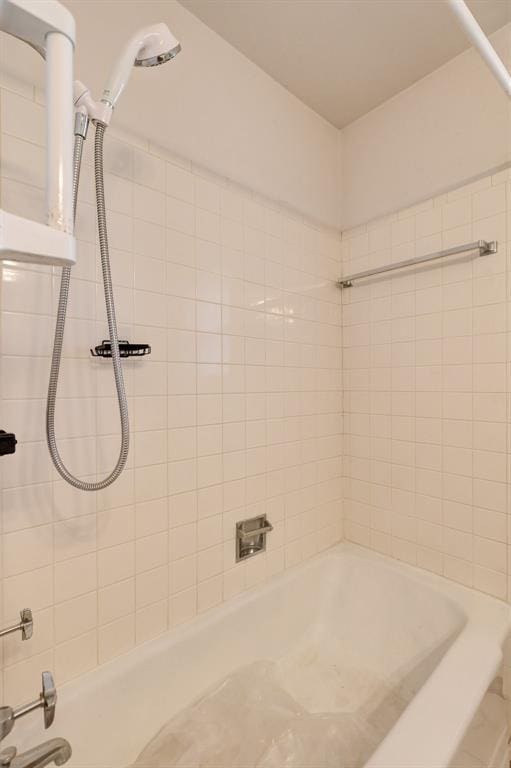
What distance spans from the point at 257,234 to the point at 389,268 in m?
0.60

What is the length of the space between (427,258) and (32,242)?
146 centimetres

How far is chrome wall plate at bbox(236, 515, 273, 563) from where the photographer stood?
1421mm

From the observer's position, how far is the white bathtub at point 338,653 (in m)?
0.90

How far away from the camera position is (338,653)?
149 centimetres

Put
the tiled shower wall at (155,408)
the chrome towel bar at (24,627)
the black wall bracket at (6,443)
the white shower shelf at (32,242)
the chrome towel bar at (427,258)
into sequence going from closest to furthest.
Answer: the white shower shelf at (32,242)
the black wall bracket at (6,443)
the chrome towel bar at (24,627)
the tiled shower wall at (155,408)
the chrome towel bar at (427,258)

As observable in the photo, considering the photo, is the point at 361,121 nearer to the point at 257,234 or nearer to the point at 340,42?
the point at 340,42

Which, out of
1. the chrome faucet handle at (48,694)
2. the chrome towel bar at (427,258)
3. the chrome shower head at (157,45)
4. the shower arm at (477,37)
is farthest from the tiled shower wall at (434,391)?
the chrome faucet handle at (48,694)

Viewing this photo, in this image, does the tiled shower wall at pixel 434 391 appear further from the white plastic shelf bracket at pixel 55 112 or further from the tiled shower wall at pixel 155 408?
the white plastic shelf bracket at pixel 55 112

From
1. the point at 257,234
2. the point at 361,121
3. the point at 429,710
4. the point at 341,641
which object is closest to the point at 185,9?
the point at 257,234

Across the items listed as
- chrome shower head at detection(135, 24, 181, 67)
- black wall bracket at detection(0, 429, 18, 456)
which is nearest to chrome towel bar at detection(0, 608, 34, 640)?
black wall bracket at detection(0, 429, 18, 456)

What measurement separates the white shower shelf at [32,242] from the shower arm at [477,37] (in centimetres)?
88

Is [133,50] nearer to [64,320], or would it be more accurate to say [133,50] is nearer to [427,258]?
[64,320]

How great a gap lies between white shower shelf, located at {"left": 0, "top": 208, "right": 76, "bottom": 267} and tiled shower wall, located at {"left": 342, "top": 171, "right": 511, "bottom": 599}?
1425 millimetres

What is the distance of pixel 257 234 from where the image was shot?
1513 millimetres
